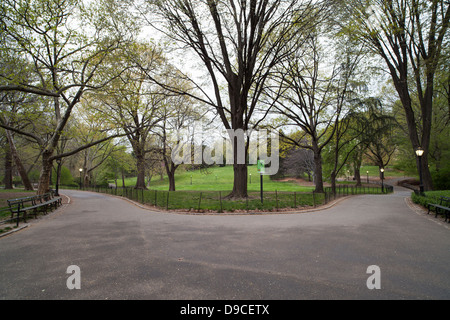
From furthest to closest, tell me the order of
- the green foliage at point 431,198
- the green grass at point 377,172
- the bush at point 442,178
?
the green grass at point 377,172 → the bush at point 442,178 → the green foliage at point 431,198

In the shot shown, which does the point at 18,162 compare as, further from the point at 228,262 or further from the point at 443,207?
the point at 443,207

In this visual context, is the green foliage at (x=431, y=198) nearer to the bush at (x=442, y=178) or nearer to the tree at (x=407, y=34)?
the tree at (x=407, y=34)

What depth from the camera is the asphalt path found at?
340 cm

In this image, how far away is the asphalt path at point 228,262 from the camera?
3.40 m

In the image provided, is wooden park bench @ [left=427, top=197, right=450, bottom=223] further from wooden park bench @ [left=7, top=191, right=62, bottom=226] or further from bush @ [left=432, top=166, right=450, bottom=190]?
bush @ [left=432, top=166, right=450, bottom=190]

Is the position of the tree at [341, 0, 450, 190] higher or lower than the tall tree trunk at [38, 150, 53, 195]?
higher

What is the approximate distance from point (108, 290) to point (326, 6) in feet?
49.7

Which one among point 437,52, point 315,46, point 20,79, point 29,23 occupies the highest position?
point 315,46

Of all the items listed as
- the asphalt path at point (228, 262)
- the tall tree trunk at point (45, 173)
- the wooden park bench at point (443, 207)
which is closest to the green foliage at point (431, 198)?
the wooden park bench at point (443, 207)

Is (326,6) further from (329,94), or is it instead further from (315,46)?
(329,94)

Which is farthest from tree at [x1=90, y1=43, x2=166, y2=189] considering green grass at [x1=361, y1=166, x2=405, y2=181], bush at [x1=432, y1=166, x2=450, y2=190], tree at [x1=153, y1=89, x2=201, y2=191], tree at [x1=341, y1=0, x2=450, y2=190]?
green grass at [x1=361, y1=166, x2=405, y2=181]

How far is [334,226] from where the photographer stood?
7801 millimetres

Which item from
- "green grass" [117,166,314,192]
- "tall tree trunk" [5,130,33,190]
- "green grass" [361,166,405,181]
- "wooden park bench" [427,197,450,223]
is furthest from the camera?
"green grass" [361,166,405,181]
